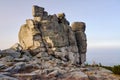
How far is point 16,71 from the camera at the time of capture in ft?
74.9

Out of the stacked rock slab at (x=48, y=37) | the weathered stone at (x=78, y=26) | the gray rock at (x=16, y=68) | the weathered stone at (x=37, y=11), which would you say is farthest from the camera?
the weathered stone at (x=78, y=26)

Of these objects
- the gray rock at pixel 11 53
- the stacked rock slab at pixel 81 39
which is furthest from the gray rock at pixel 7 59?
the stacked rock slab at pixel 81 39

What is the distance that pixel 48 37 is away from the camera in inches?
1523

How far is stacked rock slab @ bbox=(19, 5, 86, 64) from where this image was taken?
38.2 meters

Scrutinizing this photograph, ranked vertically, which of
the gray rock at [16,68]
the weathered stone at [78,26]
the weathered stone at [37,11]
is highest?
the weathered stone at [37,11]

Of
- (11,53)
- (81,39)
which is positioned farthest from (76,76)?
(81,39)

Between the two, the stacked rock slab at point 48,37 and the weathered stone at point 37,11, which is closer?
the stacked rock slab at point 48,37

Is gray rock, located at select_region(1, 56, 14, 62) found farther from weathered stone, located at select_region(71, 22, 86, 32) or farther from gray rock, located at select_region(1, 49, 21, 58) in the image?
weathered stone, located at select_region(71, 22, 86, 32)

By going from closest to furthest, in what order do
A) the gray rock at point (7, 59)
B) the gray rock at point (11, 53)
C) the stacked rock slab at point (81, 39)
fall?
the gray rock at point (7, 59) < the gray rock at point (11, 53) < the stacked rock slab at point (81, 39)

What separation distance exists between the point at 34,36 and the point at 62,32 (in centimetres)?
529

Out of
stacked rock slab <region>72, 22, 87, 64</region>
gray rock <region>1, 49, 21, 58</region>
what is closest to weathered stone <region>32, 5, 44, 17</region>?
stacked rock slab <region>72, 22, 87, 64</region>

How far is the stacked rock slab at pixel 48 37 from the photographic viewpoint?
3816 cm

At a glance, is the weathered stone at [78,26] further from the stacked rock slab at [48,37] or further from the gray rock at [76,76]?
the gray rock at [76,76]

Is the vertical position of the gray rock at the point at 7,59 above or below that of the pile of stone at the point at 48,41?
below
